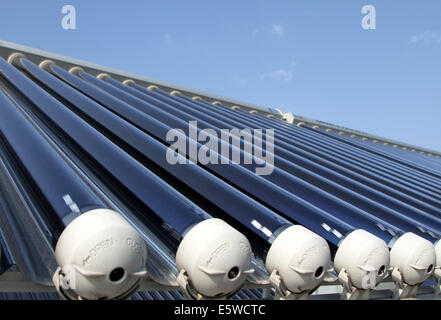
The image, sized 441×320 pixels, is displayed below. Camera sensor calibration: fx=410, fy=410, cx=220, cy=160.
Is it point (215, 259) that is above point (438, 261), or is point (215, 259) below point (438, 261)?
above

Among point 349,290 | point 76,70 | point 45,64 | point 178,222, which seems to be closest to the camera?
point 178,222

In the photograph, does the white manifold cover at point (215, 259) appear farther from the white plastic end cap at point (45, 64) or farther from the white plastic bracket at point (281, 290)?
the white plastic end cap at point (45, 64)

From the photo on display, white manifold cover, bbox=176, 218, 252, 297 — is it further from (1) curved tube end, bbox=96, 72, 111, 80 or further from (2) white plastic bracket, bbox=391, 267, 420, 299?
(1) curved tube end, bbox=96, 72, 111, 80

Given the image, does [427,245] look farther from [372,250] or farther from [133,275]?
[133,275]

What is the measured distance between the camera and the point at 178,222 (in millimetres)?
1761

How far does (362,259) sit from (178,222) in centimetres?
84

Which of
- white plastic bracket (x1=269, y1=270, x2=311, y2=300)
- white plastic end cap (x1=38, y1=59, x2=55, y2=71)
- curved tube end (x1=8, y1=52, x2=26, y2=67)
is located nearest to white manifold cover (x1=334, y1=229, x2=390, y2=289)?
white plastic bracket (x1=269, y1=270, x2=311, y2=300)

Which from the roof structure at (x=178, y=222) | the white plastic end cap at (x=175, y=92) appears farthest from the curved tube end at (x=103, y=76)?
the roof structure at (x=178, y=222)

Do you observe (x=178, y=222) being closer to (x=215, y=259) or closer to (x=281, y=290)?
(x=215, y=259)

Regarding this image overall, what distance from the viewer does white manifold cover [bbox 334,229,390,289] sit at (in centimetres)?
183

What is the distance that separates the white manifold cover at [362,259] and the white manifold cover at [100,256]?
0.99 m

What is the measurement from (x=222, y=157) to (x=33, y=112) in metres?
1.91

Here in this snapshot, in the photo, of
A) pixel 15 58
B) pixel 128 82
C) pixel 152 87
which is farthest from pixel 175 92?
pixel 15 58

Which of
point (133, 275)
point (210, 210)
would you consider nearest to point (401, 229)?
point (210, 210)
